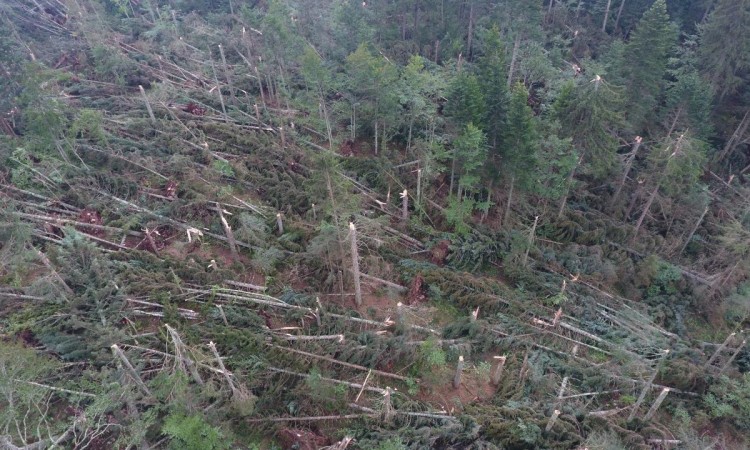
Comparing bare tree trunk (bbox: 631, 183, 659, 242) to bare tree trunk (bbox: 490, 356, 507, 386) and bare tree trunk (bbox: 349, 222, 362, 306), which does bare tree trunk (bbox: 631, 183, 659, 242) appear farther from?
bare tree trunk (bbox: 349, 222, 362, 306)

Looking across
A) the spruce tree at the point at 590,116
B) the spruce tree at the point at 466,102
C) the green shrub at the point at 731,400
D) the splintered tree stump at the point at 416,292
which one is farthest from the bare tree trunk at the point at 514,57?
the green shrub at the point at 731,400

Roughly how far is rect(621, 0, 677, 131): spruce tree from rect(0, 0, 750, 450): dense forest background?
0.36 feet

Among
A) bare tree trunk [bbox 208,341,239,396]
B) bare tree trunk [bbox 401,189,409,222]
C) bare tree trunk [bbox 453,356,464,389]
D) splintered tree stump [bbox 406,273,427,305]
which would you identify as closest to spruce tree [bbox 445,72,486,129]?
bare tree trunk [bbox 401,189,409,222]

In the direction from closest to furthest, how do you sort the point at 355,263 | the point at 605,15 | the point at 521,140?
the point at 355,263, the point at 521,140, the point at 605,15

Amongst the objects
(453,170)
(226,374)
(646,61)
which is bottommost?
(226,374)

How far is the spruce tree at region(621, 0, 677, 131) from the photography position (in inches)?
863

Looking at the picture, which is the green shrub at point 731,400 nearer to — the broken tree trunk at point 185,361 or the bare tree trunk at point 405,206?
the bare tree trunk at point 405,206

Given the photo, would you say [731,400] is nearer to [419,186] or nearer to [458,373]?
[458,373]

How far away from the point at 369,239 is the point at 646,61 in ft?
54.3

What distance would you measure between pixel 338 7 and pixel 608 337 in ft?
72.1

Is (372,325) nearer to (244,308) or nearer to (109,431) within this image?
(244,308)

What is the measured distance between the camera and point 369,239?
63.0 ft

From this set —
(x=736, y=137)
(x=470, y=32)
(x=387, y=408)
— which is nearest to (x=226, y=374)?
(x=387, y=408)

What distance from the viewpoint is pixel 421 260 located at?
19.9 meters
